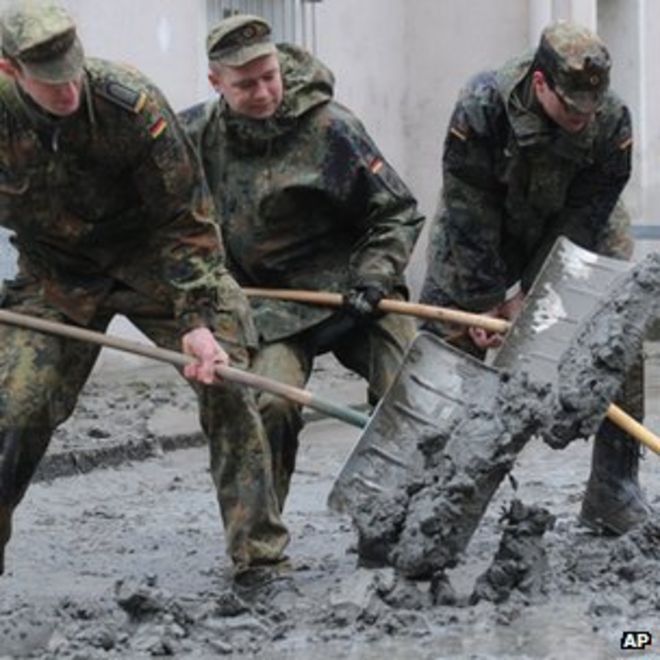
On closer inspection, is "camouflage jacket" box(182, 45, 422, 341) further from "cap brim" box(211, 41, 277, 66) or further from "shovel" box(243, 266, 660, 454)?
"cap brim" box(211, 41, 277, 66)

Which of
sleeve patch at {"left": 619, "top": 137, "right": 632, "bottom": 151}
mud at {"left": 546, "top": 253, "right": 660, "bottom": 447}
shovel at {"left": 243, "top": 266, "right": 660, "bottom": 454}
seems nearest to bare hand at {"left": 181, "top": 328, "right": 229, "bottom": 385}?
shovel at {"left": 243, "top": 266, "right": 660, "bottom": 454}

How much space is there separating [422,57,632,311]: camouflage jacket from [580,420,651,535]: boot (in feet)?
2.18

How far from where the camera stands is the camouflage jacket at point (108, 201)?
7.05 metres

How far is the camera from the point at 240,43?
25.5 ft

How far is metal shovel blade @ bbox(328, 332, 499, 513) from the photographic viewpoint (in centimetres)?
762

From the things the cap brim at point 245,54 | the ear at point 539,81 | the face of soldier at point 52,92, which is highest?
the face of soldier at point 52,92

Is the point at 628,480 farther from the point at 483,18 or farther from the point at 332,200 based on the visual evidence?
the point at 483,18

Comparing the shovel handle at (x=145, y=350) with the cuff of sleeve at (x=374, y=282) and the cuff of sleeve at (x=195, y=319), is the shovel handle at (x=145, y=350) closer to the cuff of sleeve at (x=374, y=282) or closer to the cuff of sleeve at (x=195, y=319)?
the cuff of sleeve at (x=195, y=319)

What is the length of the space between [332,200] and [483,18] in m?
10.5

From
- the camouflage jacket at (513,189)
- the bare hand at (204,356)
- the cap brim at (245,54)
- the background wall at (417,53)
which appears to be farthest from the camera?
the background wall at (417,53)

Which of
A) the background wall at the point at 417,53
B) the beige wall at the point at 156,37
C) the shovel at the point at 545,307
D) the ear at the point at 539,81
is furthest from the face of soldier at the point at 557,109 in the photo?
the background wall at the point at 417,53

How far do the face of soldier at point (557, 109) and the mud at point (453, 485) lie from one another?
1037 millimetres

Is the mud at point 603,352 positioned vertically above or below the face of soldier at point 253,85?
below

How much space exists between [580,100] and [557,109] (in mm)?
120
